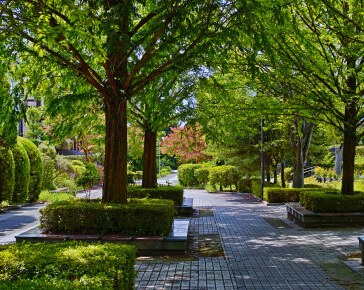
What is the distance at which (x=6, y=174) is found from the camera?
612 inches

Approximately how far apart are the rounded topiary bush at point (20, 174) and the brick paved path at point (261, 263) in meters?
9.50

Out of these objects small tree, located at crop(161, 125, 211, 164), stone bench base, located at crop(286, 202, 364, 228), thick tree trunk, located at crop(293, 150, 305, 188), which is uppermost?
small tree, located at crop(161, 125, 211, 164)

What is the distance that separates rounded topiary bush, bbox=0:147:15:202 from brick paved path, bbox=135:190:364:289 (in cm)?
894

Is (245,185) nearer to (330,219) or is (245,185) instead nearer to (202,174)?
(202,174)

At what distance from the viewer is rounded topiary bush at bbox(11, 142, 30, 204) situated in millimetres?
16672

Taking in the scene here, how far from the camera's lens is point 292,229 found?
1091 cm

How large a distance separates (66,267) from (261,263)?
169 inches

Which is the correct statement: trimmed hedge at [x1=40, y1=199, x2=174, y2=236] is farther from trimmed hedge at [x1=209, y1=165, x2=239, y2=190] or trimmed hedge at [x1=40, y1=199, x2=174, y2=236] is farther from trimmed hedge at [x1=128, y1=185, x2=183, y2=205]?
trimmed hedge at [x1=209, y1=165, x2=239, y2=190]

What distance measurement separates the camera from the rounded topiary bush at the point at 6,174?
15453 millimetres

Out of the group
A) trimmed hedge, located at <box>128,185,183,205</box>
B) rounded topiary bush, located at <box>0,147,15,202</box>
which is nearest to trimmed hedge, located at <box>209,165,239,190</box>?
trimmed hedge, located at <box>128,185,183,205</box>

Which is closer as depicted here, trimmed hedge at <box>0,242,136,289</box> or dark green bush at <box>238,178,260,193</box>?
trimmed hedge at <box>0,242,136,289</box>

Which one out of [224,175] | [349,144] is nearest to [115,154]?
[349,144]

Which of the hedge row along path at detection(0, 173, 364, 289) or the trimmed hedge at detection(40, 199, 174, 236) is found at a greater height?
the trimmed hedge at detection(40, 199, 174, 236)

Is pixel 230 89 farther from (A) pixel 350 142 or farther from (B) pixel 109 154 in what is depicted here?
(B) pixel 109 154
